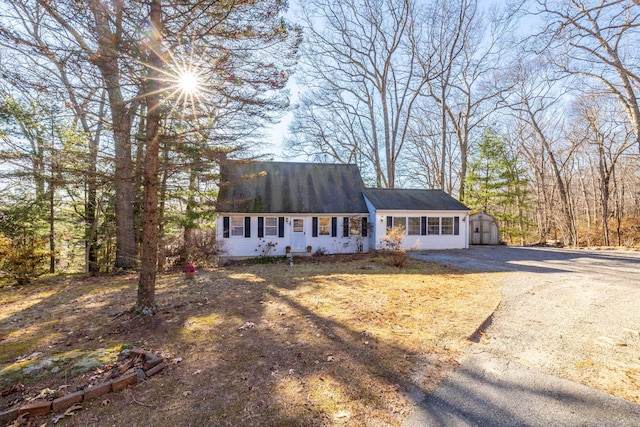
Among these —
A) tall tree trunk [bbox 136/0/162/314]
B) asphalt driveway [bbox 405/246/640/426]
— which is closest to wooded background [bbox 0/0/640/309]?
tall tree trunk [bbox 136/0/162/314]

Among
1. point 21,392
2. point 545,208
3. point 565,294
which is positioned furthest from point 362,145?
point 21,392

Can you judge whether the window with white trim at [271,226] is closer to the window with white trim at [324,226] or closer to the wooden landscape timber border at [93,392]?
the window with white trim at [324,226]

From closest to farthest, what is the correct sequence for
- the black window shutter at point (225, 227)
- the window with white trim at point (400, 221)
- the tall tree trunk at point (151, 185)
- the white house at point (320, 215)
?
1. the tall tree trunk at point (151, 185)
2. the black window shutter at point (225, 227)
3. the white house at point (320, 215)
4. the window with white trim at point (400, 221)

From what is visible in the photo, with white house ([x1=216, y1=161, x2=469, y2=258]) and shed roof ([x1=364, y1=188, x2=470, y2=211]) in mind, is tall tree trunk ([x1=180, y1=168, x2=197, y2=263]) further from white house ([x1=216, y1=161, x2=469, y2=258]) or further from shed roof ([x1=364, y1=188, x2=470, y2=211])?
shed roof ([x1=364, y1=188, x2=470, y2=211])

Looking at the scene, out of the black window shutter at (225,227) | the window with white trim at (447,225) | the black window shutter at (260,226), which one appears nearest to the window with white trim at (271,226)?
the black window shutter at (260,226)

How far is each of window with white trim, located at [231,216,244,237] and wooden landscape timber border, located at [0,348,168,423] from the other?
10.3 m

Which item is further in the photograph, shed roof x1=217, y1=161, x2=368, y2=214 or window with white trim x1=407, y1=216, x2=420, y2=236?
window with white trim x1=407, y1=216, x2=420, y2=236

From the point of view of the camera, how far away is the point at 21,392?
2875 millimetres

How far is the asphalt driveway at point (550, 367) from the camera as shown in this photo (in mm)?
2566

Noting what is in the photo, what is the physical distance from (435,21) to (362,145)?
32.4 ft

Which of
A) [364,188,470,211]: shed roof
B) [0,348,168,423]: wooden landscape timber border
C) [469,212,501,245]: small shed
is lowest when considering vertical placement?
[0,348,168,423]: wooden landscape timber border

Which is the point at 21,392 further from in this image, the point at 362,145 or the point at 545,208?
the point at 545,208

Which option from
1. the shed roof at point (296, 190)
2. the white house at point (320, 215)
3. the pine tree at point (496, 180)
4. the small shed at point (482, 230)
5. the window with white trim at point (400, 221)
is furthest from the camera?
the pine tree at point (496, 180)

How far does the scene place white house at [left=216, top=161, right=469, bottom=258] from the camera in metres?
13.7
